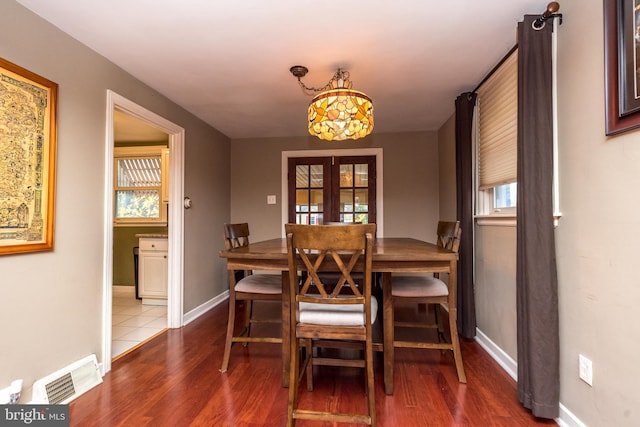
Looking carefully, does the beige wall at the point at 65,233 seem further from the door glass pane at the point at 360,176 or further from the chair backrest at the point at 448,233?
the door glass pane at the point at 360,176

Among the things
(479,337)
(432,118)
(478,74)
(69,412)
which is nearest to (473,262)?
(479,337)

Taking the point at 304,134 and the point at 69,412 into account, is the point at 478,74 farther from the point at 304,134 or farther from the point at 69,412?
the point at 69,412

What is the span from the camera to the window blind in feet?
6.88

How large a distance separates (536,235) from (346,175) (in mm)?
2919

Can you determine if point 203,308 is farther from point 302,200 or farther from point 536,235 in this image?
point 536,235

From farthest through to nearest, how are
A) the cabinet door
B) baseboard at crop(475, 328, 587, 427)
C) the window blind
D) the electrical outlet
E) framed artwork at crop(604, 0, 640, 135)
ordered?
the cabinet door
the window blind
baseboard at crop(475, 328, 587, 427)
the electrical outlet
framed artwork at crop(604, 0, 640, 135)

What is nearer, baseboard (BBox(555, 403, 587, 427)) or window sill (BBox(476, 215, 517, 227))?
baseboard (BBox(555, 403, 587, 427))

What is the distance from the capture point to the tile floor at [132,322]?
269cm

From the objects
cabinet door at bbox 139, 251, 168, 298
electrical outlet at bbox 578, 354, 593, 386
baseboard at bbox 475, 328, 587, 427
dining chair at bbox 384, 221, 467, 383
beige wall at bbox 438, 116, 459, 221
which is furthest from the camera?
cabinet door at bbox 139, 251, 168, 298

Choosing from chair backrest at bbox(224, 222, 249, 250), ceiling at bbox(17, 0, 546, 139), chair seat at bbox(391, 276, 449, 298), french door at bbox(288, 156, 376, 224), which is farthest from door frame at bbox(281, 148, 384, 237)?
chair seat at bbox(391, 276, 449, 298)

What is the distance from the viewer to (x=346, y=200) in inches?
172

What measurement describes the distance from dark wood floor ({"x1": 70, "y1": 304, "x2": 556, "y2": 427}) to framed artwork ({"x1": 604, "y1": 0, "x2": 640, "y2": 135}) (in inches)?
59.6

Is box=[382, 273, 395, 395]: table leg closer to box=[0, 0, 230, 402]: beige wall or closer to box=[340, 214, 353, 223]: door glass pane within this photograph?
box=[0, 0, 230, 402]: beige wall

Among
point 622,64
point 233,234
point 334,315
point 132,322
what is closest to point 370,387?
point 334,315
